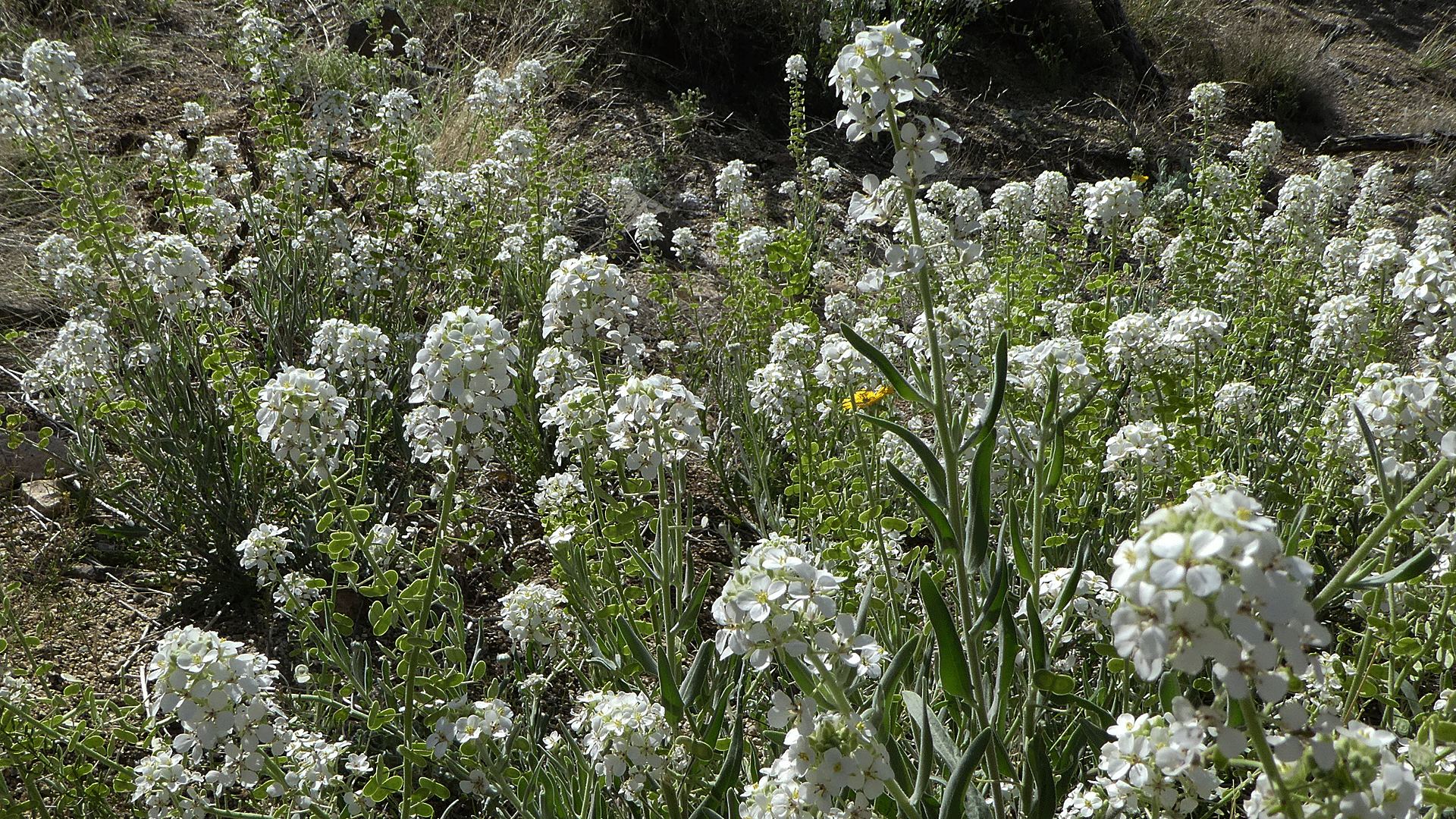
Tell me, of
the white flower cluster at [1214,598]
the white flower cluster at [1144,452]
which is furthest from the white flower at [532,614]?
the white flower cluster at [1214,598]

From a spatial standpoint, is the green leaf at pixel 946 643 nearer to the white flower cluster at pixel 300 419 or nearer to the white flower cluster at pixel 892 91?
the white flower cluster at pixel 892 91

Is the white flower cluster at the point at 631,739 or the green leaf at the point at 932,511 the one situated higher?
the green leaf at the point at 932,511

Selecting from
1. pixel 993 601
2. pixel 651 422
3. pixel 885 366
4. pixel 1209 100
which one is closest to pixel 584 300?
pixel 651 422

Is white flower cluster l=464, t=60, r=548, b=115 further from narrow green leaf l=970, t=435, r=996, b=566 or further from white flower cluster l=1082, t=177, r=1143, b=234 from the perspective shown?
narrow green leaf l=970, t=435, r=996, b=566

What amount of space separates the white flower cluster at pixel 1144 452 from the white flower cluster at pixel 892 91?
1.26 metres

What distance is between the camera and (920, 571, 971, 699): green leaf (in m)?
1.52

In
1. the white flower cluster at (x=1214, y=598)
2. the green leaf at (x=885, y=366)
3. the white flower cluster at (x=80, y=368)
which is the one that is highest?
the white flower cluster at (x=1214, y=598)

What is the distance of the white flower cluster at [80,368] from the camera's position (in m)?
3.57

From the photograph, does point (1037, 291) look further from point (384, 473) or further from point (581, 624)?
point (384, 473)

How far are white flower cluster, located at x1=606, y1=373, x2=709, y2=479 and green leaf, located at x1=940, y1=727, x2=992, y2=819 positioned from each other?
956mm

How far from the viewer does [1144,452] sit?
2.54 m

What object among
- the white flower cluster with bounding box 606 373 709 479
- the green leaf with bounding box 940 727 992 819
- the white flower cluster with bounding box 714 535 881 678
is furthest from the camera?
the white flower cluster with bounding box 606 373 709 479

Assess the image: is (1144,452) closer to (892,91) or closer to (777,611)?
(892,91)

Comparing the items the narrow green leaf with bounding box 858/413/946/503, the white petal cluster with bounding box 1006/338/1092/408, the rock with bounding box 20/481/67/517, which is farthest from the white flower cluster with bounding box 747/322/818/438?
the rock with bounding box 20/481/67/517
